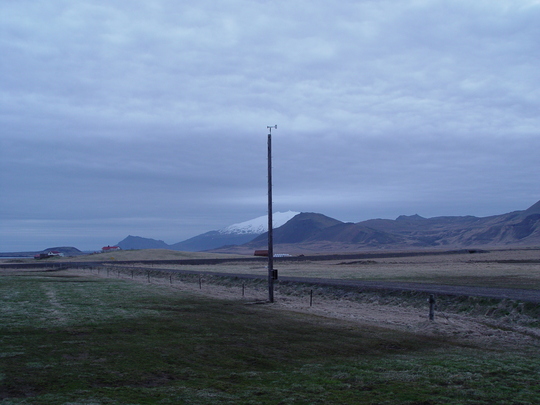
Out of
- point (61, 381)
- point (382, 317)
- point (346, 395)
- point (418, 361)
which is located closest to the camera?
point (346, 395)

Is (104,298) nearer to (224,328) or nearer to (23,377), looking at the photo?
(224,328)

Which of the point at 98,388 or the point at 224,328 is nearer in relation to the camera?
the point at 98,388

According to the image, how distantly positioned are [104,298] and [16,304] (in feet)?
15.2

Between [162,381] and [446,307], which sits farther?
[446,307]

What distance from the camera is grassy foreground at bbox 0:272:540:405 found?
9.39 metres

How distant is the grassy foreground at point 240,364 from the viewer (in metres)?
9.39

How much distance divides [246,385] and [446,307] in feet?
55.8

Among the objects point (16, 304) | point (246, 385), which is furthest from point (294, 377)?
point (16, 304)

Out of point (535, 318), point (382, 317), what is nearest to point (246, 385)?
point (382, 317)

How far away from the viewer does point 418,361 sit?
12680 millimetres

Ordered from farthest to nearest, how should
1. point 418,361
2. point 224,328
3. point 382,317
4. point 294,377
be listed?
1. point 382,317
2. point 224,328
3. point 418,361
4. point 294,377

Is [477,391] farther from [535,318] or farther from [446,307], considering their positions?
[446,307]

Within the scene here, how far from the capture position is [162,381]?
1056cm

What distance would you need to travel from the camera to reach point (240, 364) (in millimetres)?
12430
